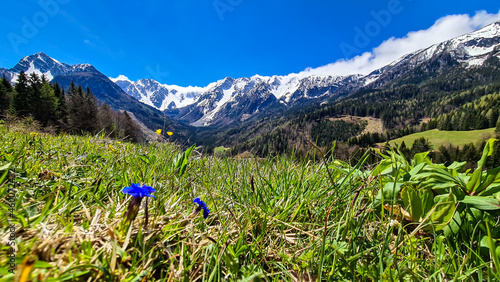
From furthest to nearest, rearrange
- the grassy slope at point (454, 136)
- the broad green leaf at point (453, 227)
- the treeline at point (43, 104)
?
the grassy slope at point (454, 136) < the treeline at point (43, 104) < the broad green leaf at point (453, 227)

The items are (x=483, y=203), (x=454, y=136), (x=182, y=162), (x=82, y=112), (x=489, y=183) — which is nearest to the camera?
(x=483, y=203)

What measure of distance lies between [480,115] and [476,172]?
184 metres

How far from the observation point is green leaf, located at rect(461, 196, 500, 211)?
4.22 feet

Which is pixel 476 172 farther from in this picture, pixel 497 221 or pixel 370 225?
pixel 370 225

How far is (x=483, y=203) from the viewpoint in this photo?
1.35m

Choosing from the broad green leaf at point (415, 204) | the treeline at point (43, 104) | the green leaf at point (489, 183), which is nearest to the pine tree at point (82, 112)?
the treeline at point (43, 104)

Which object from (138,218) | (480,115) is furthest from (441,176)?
(480,115)

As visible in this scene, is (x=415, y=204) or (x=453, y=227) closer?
(x=453, y=227)

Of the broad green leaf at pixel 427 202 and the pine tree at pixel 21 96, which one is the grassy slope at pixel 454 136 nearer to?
the broad green leaf at pixel 427 202

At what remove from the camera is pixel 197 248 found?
122cm

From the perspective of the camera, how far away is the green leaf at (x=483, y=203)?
1287 millimetres

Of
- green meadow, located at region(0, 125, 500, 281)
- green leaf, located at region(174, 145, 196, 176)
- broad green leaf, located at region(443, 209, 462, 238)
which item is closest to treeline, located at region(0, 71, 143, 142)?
green leaf, located at region(174, 145, 196, 176)

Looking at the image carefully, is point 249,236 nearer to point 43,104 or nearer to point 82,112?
point 82,112

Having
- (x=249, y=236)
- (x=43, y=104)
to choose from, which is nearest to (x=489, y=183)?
Answer: (x=249, y=236)
